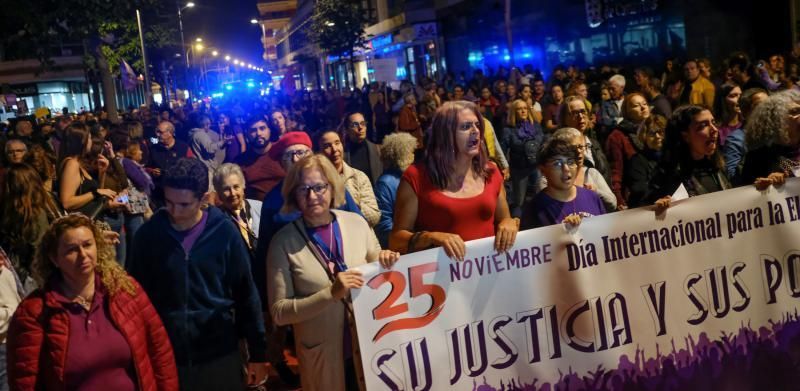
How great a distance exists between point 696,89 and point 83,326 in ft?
36.3

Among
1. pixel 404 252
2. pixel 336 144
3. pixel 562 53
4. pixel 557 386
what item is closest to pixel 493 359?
pixel 557 386

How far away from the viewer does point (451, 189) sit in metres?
4.85

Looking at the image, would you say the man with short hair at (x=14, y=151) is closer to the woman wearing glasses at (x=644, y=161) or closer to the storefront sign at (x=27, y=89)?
the woman wearing glasses at (x=644, y=161)

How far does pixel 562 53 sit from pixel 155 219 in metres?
29.0

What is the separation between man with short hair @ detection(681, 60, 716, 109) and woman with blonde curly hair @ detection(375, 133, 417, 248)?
6.91m

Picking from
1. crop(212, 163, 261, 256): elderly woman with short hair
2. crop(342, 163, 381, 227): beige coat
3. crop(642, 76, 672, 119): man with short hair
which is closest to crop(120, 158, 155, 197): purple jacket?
crop(342, 163, 381, 227): beige coat

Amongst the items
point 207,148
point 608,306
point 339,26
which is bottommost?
point 608,306

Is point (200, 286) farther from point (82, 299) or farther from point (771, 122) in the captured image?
point (771, 122)

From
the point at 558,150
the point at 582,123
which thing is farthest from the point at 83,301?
the point at 582,123

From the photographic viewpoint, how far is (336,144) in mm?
7391

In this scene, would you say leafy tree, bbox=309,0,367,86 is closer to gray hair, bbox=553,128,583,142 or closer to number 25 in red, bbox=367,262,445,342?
gray hair, bbox=553,128,583,142

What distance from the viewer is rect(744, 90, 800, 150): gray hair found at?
569 centimetres

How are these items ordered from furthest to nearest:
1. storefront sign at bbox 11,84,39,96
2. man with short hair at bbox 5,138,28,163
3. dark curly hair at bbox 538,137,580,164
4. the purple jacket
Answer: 1. storefront sign at bbox 11,84,39,96
2. the purple jacket
3. man with short hair at bbox 5,138,28,163
4. dark curly hair at bbox 538,137,580,164

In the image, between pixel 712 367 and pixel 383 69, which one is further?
pixel 383 69
